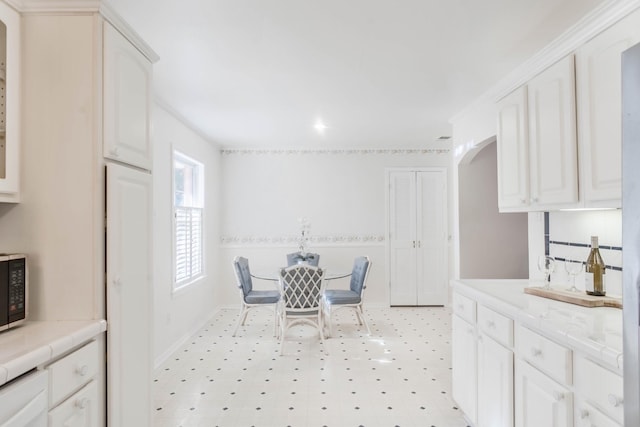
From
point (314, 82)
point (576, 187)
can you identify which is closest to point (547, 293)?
point (576, 187)

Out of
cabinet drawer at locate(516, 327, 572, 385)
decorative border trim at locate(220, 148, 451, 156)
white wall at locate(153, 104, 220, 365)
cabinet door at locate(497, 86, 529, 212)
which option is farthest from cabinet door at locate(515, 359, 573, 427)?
decorative border trim at locate(220, 148, 451, 156)

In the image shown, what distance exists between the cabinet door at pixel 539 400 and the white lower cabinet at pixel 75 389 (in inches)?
76.9

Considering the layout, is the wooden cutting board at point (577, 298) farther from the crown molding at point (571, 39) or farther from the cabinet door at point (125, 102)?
the cabinet door at point (125, 102)

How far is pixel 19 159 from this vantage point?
151 cm

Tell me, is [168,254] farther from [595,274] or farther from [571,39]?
[571,39]

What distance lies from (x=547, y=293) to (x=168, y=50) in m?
2.88

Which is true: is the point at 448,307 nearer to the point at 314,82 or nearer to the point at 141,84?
the point at 314,82

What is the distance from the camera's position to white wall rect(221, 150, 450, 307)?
555cm

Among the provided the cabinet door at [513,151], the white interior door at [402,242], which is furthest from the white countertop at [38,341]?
the white interior door at [402,242]

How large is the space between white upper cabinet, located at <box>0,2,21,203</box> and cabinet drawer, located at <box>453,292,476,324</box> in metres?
2.52

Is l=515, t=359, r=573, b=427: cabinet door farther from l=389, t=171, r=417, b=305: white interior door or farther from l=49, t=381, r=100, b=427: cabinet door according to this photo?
l=389, t=171, r=417, b=305: white interior door

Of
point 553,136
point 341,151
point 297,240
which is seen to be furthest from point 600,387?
point 341,151

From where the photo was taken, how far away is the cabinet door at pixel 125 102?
1580 mm

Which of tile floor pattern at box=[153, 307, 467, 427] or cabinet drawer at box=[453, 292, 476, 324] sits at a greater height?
cabinet drawer at box=[453, 292, 476, 324]
